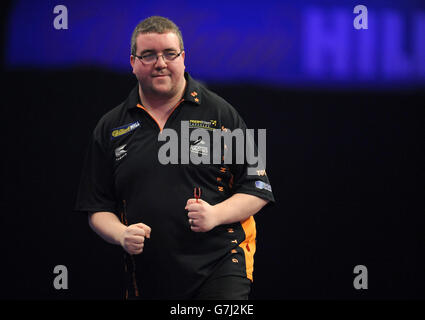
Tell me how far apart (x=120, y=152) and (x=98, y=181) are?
0.61ft

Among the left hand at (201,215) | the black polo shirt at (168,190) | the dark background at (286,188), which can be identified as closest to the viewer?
the left hand at (201,215)

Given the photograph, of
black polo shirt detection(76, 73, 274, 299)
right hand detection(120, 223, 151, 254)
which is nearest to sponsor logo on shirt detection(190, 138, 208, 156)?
black polo shirt detection(76, 73, 274, 299)

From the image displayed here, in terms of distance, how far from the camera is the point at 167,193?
2.57 metres

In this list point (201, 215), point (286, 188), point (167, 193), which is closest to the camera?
point (201, 215)

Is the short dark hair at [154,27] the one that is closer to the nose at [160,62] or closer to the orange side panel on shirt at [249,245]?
the nose at [160,62]

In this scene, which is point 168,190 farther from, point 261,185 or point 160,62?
point 160,62

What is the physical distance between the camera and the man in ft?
8.32

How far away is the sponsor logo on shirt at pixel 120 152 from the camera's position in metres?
2.69

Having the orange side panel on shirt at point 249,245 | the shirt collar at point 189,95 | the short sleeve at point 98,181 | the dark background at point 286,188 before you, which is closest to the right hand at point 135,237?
the short sleeve at point 98,181

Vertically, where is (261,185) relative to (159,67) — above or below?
below

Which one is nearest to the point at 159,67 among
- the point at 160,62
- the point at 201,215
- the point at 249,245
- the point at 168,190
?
the point at 160,62

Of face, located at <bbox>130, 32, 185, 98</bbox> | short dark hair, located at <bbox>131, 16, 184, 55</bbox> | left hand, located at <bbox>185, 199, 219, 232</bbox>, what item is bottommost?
left hand, located at <bbox>185, 199, 219, 232</bbox>

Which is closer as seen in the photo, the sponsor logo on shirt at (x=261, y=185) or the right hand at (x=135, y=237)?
the right hand at (x=135, y=237)

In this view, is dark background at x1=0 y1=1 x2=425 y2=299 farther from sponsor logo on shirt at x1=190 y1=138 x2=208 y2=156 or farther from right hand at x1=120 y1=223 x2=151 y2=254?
right hand at x1=120 y1=223 x2=151 y2=254
